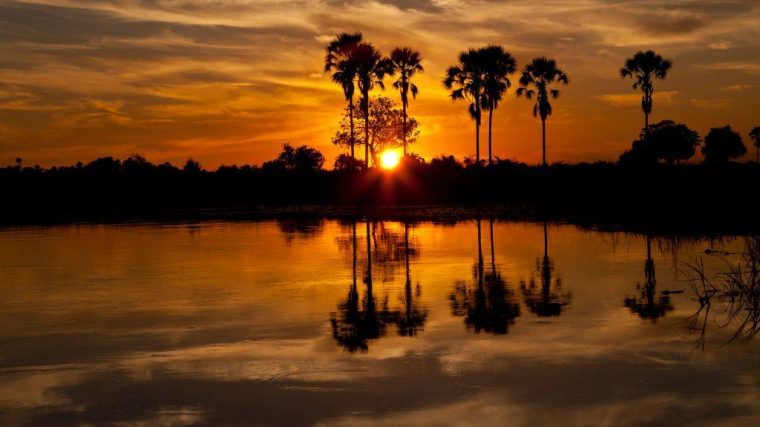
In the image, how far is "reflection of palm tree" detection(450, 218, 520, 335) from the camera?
1257cm

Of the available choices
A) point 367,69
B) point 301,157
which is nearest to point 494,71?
point 367,69

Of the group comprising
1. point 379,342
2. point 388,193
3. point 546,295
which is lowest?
point 379,342

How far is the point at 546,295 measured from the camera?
1537 cm

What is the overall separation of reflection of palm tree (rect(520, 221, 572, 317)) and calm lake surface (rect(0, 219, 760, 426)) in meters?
0.06

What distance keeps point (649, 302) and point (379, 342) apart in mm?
5038

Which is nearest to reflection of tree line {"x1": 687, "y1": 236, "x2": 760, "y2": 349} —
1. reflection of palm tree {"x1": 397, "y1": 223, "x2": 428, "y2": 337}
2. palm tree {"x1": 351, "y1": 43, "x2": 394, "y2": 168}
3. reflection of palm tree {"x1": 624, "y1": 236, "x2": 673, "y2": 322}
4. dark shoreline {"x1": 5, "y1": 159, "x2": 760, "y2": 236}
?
reflection of palm tree {"x1": 624, "y1": 236, "x2": 673, "y2": 322}

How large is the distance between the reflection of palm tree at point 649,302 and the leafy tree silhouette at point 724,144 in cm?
15542

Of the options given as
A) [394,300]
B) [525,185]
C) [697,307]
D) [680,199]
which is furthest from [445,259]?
[525,185]

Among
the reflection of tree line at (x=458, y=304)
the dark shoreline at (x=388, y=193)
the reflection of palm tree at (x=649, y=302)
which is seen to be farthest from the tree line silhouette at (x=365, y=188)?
the reflection of palm tree at (x=649, y=302)

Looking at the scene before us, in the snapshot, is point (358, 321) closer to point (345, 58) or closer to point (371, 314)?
point (371, 314)

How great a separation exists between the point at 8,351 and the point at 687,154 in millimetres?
148779

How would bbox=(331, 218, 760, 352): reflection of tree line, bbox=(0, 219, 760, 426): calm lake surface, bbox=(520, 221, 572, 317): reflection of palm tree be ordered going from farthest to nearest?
bbox=(520, 221, 572, 317): reflection of palm tree → bbox=(331, 218, 760, 352): reflection of tree line → bbox=(0, 219, 760, 426): calm lake surface

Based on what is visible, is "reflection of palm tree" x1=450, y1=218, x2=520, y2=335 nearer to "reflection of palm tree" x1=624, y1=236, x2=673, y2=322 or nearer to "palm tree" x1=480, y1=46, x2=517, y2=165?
"reflection of palm tree" x1=624, y1=236, x2=673, y2=322

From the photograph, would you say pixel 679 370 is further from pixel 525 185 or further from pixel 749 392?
pixel 525 185
